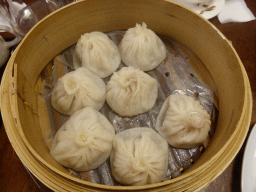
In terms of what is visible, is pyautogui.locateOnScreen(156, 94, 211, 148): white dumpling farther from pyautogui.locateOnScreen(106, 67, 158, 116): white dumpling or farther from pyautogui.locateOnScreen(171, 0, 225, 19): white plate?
pyautogui.locateOnScreen(171, 0, 225, 19): white plate

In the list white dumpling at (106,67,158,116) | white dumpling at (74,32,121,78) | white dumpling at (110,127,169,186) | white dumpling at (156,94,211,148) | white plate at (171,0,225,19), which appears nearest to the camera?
white dumpling at (110,127,169,186)

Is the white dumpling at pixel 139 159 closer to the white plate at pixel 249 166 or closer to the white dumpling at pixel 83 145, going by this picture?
the white dumpling at pixel 83 145

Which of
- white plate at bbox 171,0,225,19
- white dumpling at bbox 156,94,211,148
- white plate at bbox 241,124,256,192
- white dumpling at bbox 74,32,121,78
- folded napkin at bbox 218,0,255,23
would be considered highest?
white dumpling at bbox 74,32,121,78

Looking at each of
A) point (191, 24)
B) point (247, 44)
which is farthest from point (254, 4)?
point (191, 24)

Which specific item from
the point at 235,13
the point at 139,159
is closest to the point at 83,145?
the point at 139,159

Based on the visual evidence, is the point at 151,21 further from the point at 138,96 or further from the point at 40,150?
the point at 40,150

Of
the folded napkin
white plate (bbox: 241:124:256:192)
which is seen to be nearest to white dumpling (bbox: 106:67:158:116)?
white plate (bbox: 241:124:256:192)
